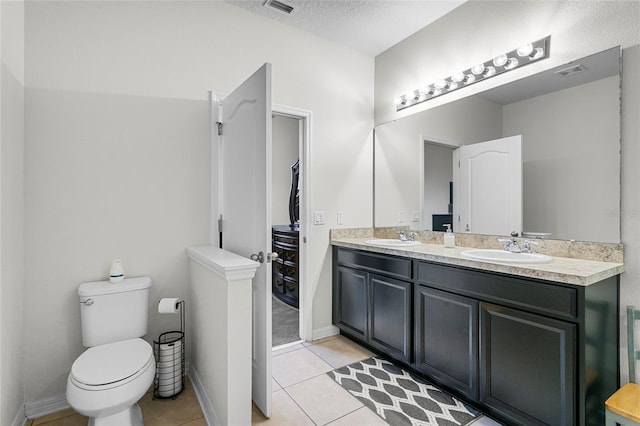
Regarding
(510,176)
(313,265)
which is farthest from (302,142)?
(510,176)

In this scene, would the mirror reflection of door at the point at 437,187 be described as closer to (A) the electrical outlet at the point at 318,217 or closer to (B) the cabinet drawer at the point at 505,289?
(B) the cabinet drawer at the point at 505,289

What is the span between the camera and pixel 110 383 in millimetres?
1397

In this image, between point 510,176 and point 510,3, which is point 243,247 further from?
point 510,3

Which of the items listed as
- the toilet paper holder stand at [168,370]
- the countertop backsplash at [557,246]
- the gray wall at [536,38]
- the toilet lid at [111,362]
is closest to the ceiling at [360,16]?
the gray wall at [536,38]

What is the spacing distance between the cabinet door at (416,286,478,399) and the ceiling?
210cm

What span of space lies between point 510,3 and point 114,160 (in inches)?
109

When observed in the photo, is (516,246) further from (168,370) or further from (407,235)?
(168,370)

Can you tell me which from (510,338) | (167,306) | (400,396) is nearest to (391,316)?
(400,396)

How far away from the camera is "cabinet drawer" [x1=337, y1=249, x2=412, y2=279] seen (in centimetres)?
222

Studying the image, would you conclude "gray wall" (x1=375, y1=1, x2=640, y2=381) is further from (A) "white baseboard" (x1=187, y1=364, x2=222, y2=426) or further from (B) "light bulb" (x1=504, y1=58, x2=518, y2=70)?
(A) "white baseboard" (x1=187, y1=364, x2=222, y2=426)

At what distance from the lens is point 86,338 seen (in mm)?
1776

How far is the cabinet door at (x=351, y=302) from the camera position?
8.54 ft

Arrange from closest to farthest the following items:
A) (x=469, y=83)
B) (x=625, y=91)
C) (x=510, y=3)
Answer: (x=625, y=91)
(x=510, y=3)
(x=469, y=83)

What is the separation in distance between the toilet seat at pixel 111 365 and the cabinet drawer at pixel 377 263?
1576 millimetres
